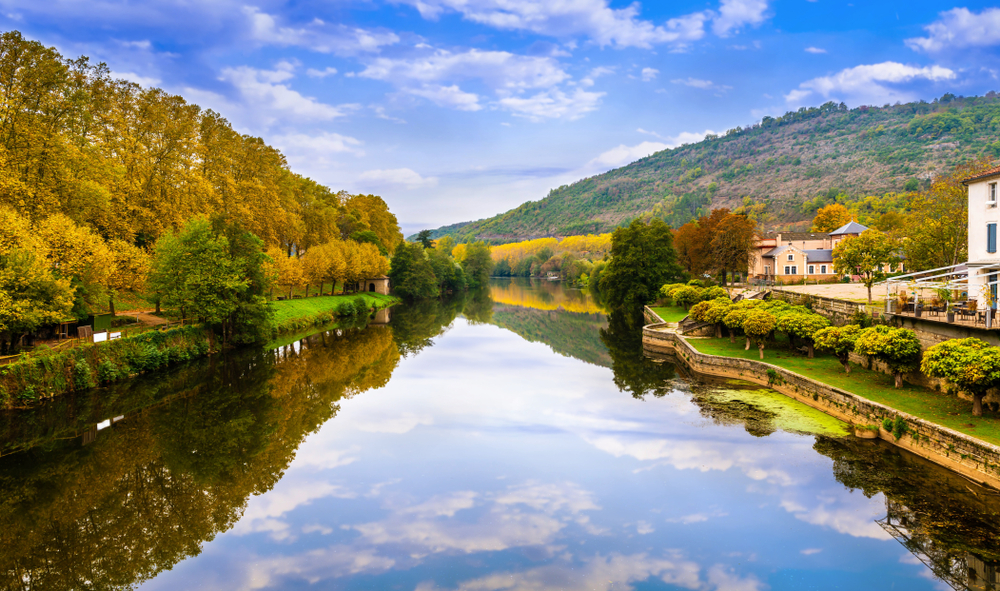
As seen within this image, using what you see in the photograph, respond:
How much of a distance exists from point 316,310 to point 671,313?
31.7 meters

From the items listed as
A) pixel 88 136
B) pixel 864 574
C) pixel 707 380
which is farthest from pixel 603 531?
pixel 88 136

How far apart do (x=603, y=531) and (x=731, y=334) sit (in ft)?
75.5

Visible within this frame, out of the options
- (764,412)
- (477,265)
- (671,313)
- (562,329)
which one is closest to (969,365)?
(764,412)

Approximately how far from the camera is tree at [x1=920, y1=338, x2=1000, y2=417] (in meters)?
14.6

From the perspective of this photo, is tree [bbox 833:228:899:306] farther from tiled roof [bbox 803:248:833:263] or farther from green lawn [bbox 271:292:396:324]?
green lawn [bbox 271:292:396:324]

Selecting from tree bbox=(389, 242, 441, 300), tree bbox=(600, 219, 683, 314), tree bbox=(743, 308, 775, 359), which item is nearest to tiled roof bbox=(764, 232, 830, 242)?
tree bbox=(600, 219, 683, 314)

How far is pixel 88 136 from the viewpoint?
32.2 meters

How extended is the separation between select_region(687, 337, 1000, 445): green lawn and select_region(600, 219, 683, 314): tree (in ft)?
92.9

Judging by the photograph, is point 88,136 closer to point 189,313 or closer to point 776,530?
point 189,313

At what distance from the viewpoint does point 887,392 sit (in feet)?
61.6

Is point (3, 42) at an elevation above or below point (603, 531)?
above

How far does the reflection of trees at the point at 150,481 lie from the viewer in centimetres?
1125

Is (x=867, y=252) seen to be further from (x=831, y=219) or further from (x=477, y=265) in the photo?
(x=477, y=265)

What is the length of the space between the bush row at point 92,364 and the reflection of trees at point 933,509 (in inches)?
1078
